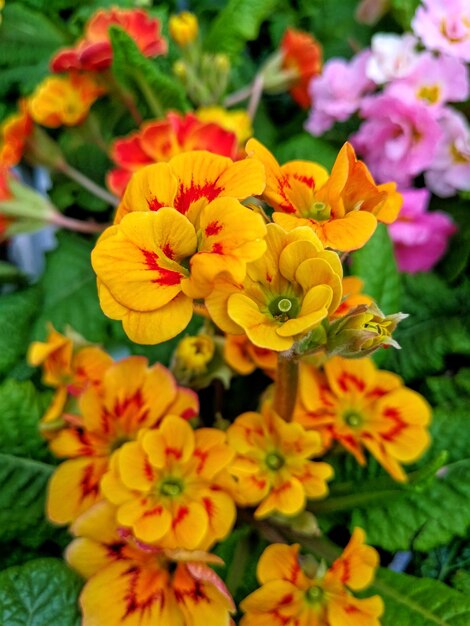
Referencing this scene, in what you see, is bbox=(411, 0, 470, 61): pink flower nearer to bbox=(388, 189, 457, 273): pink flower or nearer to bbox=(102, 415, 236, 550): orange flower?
bbox=(388, 189, 457, 273): pink flower

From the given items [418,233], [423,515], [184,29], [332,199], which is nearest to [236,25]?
[184,29]

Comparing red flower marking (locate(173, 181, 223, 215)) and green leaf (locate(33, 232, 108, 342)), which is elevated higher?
red flower marking (locate(173, 181, 223, 215))

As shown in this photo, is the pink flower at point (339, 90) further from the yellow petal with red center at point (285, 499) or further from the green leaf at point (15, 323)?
the yellow petal with red center at point (285, 499)

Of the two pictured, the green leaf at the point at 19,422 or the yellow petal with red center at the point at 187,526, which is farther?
the green leaf at the point at 19,422

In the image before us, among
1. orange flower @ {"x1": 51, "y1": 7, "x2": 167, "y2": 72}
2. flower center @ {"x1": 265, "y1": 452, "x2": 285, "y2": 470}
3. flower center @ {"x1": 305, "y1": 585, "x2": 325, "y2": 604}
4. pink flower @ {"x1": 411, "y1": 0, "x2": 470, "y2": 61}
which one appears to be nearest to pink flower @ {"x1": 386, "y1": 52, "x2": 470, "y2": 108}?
pink flower @ {"x1": 411, "y1": 0, "x2": 470, "y2": 61}

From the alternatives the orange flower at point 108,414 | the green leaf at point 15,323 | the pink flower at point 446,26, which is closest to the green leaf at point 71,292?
the green leaf at point 15,323

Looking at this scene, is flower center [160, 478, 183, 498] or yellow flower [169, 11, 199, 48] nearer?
flower center [160, 478, 183, 498]
